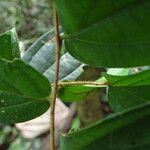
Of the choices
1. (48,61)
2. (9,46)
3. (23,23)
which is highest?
(9,46)

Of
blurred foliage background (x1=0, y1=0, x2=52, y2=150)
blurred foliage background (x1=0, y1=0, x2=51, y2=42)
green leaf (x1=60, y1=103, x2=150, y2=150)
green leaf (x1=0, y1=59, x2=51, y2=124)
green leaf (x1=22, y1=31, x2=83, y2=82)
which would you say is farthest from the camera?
blurred foliage background (x1=0, y1=0, x2=51, y2=42)

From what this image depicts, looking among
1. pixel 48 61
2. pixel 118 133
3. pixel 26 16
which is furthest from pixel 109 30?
pixel 26 16

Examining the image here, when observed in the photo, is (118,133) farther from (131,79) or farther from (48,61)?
(48,61)

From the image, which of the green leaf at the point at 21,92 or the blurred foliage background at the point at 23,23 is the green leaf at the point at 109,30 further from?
the blurred foliage background at the point at 23,23

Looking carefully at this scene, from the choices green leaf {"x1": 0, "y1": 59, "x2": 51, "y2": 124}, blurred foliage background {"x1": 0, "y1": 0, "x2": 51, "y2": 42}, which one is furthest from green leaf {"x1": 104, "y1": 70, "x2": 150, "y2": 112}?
blurred foliage background {"x1": 0, "y1": 0, "x2": 51, "y2": 42}

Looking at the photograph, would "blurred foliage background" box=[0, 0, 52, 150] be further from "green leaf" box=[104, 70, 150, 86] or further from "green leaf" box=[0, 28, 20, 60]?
"green leaf" box=[104, 70, 150, 86]
